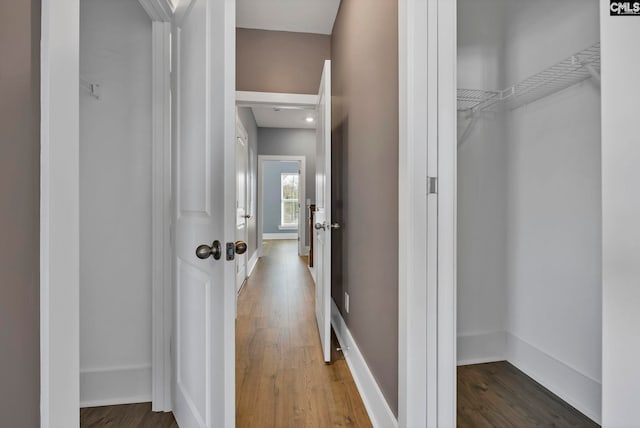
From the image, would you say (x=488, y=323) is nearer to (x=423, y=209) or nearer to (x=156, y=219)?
(x=423, y=209)

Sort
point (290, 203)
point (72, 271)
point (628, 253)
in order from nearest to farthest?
point (628, 253) → point (72, 271) → point (290, 203)

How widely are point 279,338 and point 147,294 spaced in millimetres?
1124

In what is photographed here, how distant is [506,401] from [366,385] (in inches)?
26.6

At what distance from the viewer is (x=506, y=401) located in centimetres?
145

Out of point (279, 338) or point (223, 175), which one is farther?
point (279, 338)

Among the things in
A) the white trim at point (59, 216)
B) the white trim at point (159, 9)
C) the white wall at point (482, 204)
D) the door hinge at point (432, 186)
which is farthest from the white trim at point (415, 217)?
the white trim at point (159, 9)

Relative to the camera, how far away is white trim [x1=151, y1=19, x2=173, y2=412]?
1.53m

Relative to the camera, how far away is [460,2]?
1617 millimetres

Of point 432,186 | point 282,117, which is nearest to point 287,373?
point 432,186

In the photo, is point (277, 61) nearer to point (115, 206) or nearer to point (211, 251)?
point (115, 206)

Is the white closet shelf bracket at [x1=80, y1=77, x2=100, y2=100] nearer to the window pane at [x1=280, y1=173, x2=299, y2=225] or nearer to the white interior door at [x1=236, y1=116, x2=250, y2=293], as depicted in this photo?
the white interior door at [x1=236, y1=116, x2=250, y2=293]

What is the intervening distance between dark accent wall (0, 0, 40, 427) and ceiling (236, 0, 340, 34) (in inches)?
89.0

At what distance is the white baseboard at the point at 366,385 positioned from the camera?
1.31 metres

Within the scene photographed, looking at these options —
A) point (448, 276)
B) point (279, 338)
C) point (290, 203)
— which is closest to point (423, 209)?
point (448, 276)
